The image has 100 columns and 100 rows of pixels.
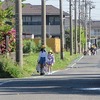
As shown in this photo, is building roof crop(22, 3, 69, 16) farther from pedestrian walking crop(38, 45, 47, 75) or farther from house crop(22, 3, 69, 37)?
pedestrian walking crop(38, 45, 47, 75)

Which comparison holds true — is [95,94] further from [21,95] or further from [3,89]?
[3,89]

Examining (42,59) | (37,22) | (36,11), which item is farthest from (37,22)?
(42,59)

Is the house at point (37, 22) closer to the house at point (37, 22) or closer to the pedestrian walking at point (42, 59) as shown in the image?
the house at point (37, 22)

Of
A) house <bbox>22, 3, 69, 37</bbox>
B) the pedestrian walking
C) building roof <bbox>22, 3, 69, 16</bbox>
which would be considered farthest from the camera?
building roof <bbox>22, 3, 69, 16</bbox>

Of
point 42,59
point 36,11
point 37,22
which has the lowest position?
point 42,59

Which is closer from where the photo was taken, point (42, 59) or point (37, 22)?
point (42, 59)

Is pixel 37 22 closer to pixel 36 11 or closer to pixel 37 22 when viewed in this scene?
pixel 37 22

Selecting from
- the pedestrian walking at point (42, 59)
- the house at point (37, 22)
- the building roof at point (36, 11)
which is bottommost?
the pedestrian walking at point (42, 59)

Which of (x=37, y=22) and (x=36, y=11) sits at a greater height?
(x=36, y=11)

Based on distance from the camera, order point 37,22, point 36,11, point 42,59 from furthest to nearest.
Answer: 1. point 36,11
2. point 37,22
3. point 42,59

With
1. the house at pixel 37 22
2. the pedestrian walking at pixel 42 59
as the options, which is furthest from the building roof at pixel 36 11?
the pedestrian walking at pixel 42 59

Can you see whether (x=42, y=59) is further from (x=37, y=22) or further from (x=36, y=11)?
(x=36, y=11)

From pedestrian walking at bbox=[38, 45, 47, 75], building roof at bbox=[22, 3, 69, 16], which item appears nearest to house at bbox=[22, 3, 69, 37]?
building roof at bbox=[22, 3, 69, 16]

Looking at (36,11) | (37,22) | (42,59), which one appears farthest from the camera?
(36,11)
